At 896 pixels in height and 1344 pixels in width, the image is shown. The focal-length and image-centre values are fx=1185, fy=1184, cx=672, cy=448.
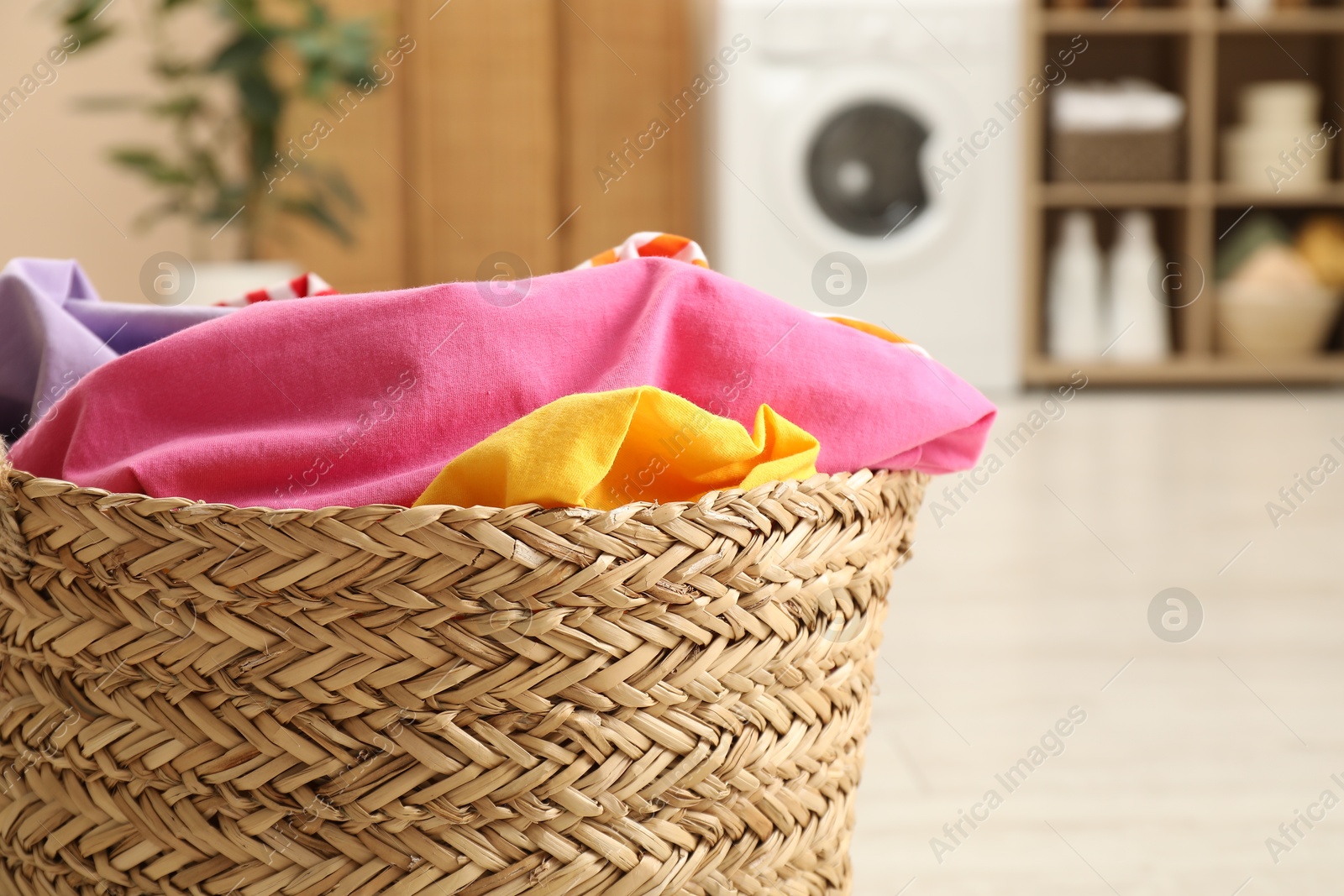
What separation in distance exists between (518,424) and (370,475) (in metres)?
0.08

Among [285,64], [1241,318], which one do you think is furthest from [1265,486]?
[285,64]

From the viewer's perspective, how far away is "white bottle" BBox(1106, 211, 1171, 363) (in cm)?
291

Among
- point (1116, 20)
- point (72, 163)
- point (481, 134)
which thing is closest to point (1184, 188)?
point (1116, 20)

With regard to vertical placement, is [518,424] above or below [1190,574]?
above

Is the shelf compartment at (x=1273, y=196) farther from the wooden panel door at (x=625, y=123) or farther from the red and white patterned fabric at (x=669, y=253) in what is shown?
the red and white patterned fabric at (x=669, y=253)

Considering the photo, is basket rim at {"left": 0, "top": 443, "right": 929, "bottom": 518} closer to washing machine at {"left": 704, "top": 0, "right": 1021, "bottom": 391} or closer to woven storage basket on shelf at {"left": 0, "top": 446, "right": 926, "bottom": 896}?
woven storage basket on shelf at {"left": 0, "top": 446, "right": 926, "bottom": 896}

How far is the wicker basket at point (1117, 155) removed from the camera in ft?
9.47

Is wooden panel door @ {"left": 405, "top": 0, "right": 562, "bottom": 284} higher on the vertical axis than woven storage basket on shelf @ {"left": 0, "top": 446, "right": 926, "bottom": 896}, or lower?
higher

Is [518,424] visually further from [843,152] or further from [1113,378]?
[1113,378]

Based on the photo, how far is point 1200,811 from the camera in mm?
807

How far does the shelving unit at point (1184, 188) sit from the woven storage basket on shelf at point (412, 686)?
2.59 m

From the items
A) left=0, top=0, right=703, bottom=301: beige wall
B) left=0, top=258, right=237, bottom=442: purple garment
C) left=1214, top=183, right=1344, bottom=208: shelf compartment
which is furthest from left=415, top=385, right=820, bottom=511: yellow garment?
left=1214, top=183, right=1344, bottom=208: shelf compartment

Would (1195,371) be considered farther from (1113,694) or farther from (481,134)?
(1113,694)

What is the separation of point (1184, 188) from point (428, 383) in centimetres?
284
